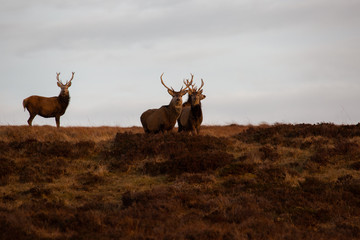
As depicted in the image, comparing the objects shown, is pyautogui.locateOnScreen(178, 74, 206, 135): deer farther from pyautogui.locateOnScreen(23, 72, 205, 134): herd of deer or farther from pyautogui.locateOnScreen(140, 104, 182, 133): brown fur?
pyautogui.locateOnScreen(140, 104, 182, 133): brown fur

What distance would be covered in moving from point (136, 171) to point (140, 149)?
1633 millimetres

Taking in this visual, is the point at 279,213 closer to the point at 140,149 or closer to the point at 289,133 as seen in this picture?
the point at 140,149

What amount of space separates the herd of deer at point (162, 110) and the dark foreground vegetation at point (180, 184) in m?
1.58

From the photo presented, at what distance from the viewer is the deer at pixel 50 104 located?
21.4 metres

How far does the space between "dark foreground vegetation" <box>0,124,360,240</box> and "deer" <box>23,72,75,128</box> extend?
2864mm

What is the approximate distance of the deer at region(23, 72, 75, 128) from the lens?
843 inches

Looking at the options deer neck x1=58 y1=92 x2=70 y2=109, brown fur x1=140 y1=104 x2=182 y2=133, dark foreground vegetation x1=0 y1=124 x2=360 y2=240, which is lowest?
dark foreground vegetation x1=0 y1=124 x2=360 y2=240

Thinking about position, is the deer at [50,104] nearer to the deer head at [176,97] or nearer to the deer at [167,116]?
the deer at [167,116]

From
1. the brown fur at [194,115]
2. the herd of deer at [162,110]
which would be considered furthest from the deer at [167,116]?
the brown fur at [194,115]

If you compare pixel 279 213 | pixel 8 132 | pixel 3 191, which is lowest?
pixel 279 213

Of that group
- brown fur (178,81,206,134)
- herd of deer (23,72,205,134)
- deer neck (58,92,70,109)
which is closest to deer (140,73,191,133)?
herd of deer (23,72,205,134)

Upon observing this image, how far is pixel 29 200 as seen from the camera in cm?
1045

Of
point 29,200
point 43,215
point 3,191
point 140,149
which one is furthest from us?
point 140,149

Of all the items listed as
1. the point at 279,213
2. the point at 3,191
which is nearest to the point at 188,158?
the point at 279,213
